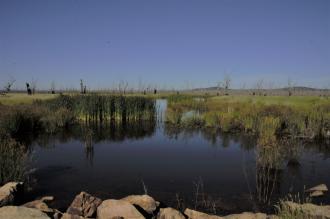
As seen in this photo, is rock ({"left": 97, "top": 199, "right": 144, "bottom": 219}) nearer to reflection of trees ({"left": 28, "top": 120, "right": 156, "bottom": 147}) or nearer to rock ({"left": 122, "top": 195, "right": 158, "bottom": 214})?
rock ({"left": 122, "top": 195, "right": 158, "bottom": 214})

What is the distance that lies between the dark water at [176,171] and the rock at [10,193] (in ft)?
2.53

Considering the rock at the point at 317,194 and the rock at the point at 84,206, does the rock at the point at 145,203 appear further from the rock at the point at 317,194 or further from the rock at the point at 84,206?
the rock at the point at 317,194

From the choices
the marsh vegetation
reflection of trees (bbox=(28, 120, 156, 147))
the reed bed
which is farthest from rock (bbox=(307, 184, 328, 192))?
reflection of trees (bbox=(28, 120, 156, 147))

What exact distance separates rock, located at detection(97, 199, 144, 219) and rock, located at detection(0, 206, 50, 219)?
114 cm

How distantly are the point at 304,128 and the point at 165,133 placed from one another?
7.52m

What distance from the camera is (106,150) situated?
590 inches

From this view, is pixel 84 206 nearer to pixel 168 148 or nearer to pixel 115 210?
pixel 115 210

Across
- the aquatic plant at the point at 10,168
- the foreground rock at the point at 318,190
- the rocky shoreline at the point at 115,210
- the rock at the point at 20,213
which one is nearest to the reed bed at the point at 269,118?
the foreground rock at the point at 318,190

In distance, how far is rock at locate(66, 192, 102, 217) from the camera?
677cm

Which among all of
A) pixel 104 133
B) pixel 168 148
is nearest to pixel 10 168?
pixel 168 148

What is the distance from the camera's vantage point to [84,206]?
6879 millimetres

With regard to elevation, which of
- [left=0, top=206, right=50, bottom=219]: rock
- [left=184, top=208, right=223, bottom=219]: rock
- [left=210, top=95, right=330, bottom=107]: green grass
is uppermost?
[left=210, top=95, right=330, bottom=107]: green grass

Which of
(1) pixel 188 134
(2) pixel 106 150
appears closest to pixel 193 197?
(2) pixel 106 150

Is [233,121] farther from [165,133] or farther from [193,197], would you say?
[193,197]
